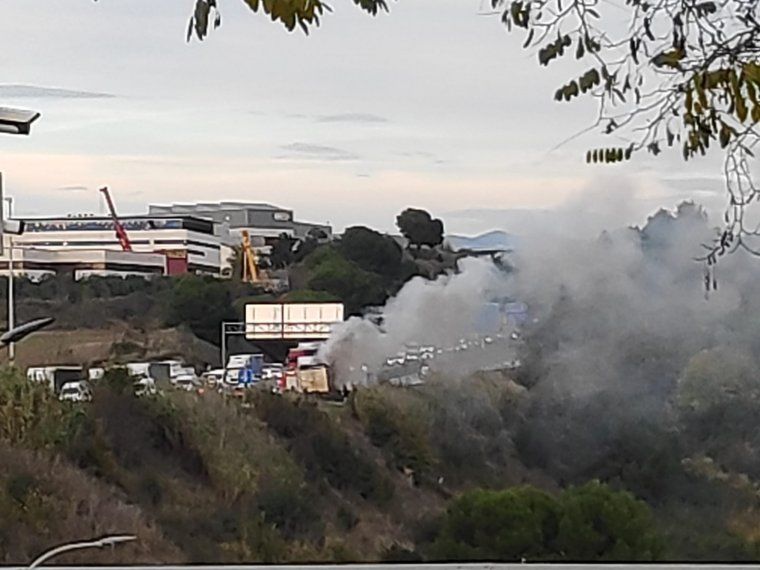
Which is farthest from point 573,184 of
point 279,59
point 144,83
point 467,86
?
point 144,83

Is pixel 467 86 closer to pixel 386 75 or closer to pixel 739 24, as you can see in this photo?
pixel 386 75

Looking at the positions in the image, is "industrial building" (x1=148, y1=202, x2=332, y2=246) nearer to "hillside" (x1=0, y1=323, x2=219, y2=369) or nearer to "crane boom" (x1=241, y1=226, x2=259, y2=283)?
"crane boom" (x1=241, y1=226, x2=259, y2=283)

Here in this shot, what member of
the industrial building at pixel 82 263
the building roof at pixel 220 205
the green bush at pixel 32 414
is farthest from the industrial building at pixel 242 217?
the green bush at pixel 32 414

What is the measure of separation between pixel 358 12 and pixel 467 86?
284 millimetres

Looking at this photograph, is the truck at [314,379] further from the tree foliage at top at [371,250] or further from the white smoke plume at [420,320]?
the tree foliage at top at [371,250]

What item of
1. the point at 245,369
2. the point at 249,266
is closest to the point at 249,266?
the point at 249,266

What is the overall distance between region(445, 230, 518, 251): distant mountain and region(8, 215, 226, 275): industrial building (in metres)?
0.53

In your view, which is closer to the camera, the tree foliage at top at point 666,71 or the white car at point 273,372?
the tree foliage at top at point 666,71

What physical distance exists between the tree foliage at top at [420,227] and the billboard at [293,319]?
219mm

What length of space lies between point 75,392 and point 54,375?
6 centimetres

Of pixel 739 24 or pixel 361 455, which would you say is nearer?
pixel 739 24

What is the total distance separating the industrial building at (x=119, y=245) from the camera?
2.69 metres

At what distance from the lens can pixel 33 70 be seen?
105 inches

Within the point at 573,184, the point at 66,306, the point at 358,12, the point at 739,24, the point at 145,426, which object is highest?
the point at 358,12
